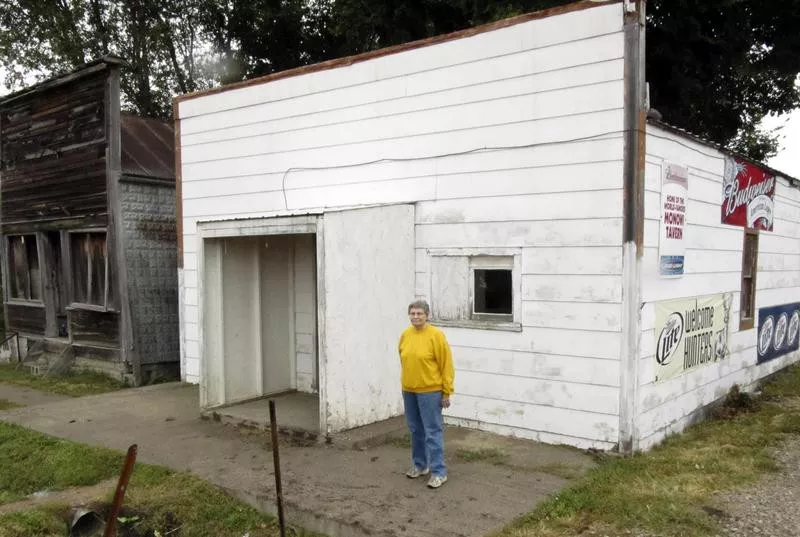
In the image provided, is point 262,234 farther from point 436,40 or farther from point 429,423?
point 429,423

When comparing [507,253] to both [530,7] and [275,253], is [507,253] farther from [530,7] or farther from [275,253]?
[530,7]

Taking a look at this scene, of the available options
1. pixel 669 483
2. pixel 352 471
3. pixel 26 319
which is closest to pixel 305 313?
pixel 352 471

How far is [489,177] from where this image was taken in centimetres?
745

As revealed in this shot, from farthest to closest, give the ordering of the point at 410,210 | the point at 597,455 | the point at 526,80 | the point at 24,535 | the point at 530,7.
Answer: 1. the point at 530,7
2. the point at 410,210
3. the point at 526,80
4. the point at 597,455
5. the point at 24,535

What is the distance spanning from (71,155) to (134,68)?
1125 centimetres

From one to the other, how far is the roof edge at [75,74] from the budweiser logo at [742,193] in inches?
384

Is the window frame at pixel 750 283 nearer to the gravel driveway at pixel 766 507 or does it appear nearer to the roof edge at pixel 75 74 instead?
the gravel driveway at pixel 766 507

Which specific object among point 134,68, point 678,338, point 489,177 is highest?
point 134,68

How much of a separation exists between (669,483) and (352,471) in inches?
111

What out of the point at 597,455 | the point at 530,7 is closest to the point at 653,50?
the point at 530,7

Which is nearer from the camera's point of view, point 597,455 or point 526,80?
point 597,455

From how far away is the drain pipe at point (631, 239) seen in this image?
6.46 metres

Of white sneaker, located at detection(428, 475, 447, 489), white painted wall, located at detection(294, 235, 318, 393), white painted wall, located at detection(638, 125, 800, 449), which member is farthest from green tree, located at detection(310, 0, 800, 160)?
white sneaker, located at detection(428, 475, 447, 489)

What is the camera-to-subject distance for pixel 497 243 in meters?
7.40
